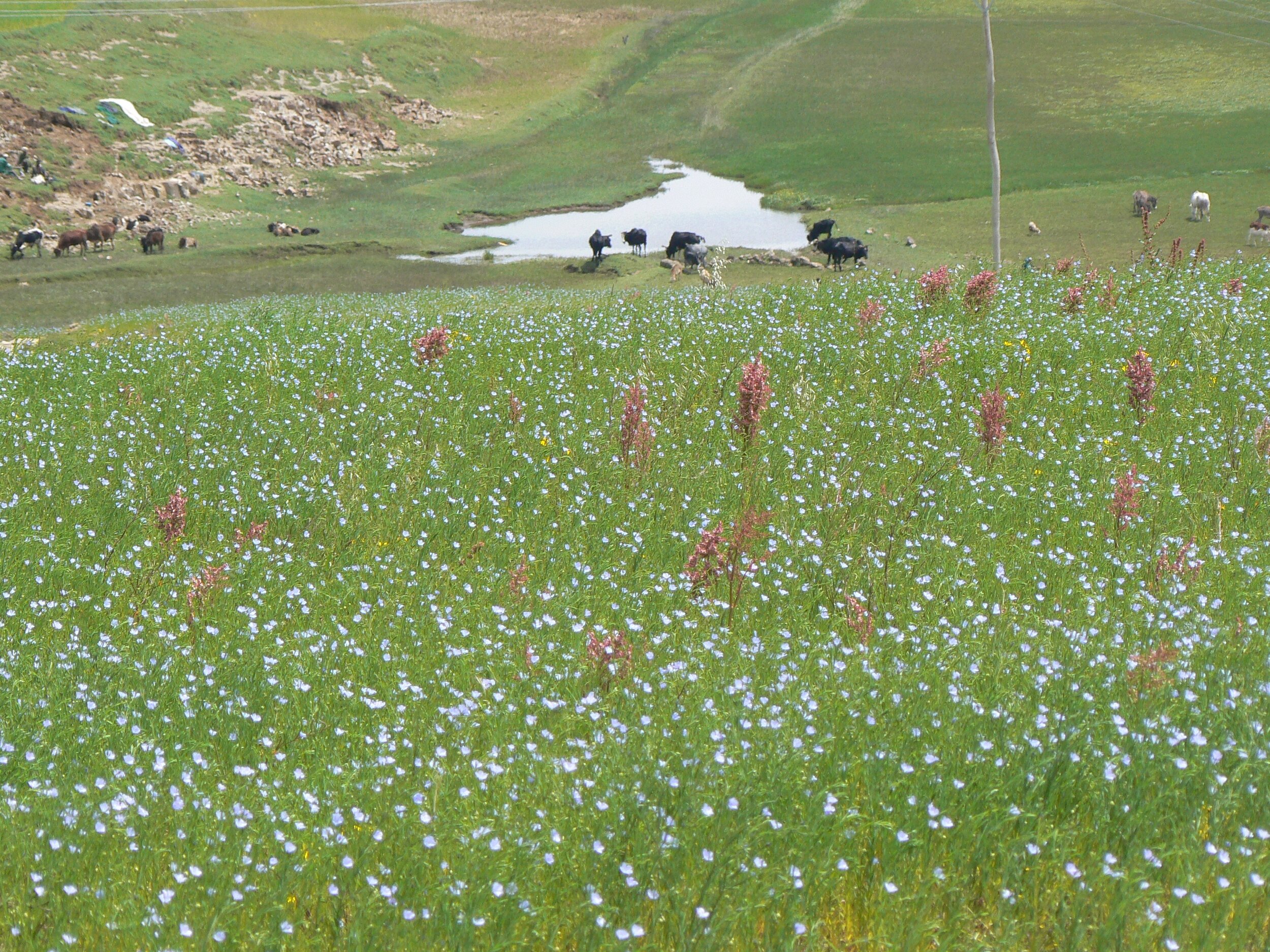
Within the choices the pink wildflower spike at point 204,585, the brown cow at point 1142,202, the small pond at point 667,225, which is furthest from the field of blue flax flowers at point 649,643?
the small pond at point 667,225

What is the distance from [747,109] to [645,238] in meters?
29.0

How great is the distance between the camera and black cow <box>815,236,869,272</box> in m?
37.0

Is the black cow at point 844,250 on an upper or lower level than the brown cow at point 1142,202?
lower

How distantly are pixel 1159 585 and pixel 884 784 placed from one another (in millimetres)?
3860

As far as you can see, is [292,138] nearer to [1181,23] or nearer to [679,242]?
[679,242]

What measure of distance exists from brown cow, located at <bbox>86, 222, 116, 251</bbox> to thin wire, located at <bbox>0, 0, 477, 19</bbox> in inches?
1044

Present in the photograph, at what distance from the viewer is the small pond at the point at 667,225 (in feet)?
149

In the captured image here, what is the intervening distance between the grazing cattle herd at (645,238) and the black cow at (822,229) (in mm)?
19

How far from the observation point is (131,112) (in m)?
55.1

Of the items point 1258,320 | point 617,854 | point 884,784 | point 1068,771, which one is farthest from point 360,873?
point 1258,320

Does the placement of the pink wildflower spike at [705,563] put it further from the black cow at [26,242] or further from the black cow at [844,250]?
the black cow at [26,242]

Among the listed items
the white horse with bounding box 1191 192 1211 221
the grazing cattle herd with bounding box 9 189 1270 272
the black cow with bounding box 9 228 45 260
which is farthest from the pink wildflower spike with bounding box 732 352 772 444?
the black cow with bounding box 9 228 45 260

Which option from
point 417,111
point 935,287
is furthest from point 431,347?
point 417,111

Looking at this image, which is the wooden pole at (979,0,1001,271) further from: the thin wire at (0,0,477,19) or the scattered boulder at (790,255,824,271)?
the thin wire at (0,0,477,19)
